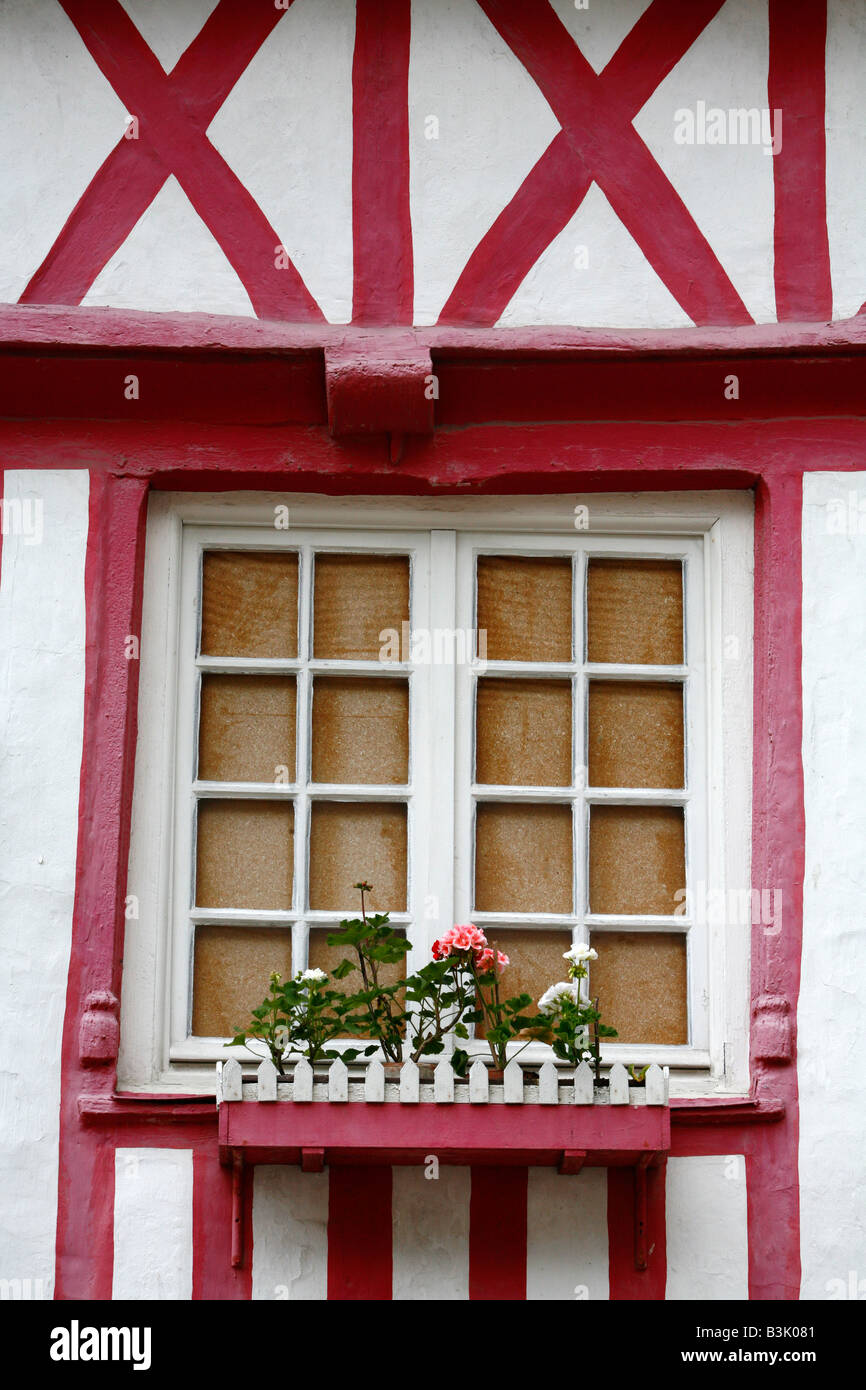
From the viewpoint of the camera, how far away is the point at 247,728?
5023 millimetres

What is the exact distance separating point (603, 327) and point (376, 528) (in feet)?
2.61

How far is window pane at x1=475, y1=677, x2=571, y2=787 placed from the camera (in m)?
5.00

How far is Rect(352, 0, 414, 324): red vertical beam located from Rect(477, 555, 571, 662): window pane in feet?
2.34

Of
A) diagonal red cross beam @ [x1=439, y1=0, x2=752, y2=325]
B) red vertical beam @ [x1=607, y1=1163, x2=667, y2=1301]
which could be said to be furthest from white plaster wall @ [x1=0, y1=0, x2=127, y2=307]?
red vertical beam @ [x1=607, y1=1163, x2=667, y2=1301]

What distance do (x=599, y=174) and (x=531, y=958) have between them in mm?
2096

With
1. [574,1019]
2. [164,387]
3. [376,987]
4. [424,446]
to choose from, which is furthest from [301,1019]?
[164,387]

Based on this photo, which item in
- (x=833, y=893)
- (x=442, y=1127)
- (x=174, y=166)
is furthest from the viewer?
(x=174, y=166)

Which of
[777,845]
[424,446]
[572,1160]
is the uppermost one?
[424,446]

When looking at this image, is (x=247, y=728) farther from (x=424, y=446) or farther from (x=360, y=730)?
(x=424, y=446)

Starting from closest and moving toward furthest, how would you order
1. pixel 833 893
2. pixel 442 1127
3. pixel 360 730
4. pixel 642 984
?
pixel 442 1127 < pixel 833 893 < pixel 642 984 < pixel 360 730

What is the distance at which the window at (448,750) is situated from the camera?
15.9 feet

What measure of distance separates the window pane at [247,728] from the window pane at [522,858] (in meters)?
0.53

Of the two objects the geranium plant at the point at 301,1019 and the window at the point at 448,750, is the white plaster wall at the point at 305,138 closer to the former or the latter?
the window at the point at 448,750

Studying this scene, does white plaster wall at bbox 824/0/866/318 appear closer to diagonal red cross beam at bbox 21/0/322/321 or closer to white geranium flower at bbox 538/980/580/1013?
diagonal red cross beam at bbox 21/0/322/321
